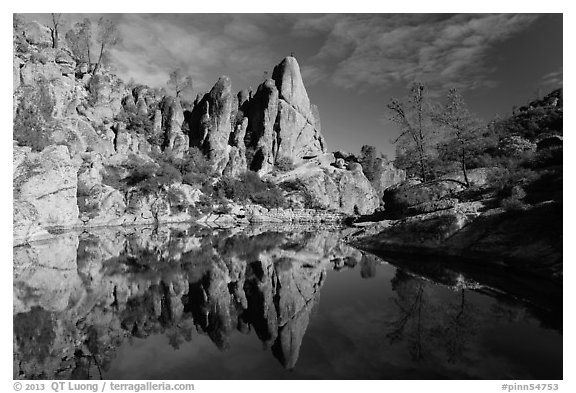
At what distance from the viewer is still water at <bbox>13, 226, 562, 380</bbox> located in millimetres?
5906

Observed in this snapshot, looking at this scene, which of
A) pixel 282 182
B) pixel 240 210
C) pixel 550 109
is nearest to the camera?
pixel 550 109

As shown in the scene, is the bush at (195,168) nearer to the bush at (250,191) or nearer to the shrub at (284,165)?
the bush at (250,191)

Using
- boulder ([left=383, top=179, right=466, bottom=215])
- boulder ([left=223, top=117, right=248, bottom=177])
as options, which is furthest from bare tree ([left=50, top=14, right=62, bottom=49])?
boulder ([left=383, top=179, right=466, bottom=215])

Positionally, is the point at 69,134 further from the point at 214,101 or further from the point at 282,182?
the point at 282,182

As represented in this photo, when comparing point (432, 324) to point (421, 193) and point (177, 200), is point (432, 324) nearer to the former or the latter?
point (421, 193)

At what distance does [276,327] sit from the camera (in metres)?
7.65

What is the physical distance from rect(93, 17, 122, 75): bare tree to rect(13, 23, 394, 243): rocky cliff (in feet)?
9.55

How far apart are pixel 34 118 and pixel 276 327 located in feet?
142

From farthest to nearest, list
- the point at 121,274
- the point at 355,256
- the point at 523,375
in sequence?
1. the point at 355,256
2. the point at 121,274
3. the point at 523,375

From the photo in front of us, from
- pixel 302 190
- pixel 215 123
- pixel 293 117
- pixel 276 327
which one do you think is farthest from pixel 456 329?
pixel 293 117

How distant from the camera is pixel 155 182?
49969 mm

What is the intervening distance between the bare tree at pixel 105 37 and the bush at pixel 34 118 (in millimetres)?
18991
